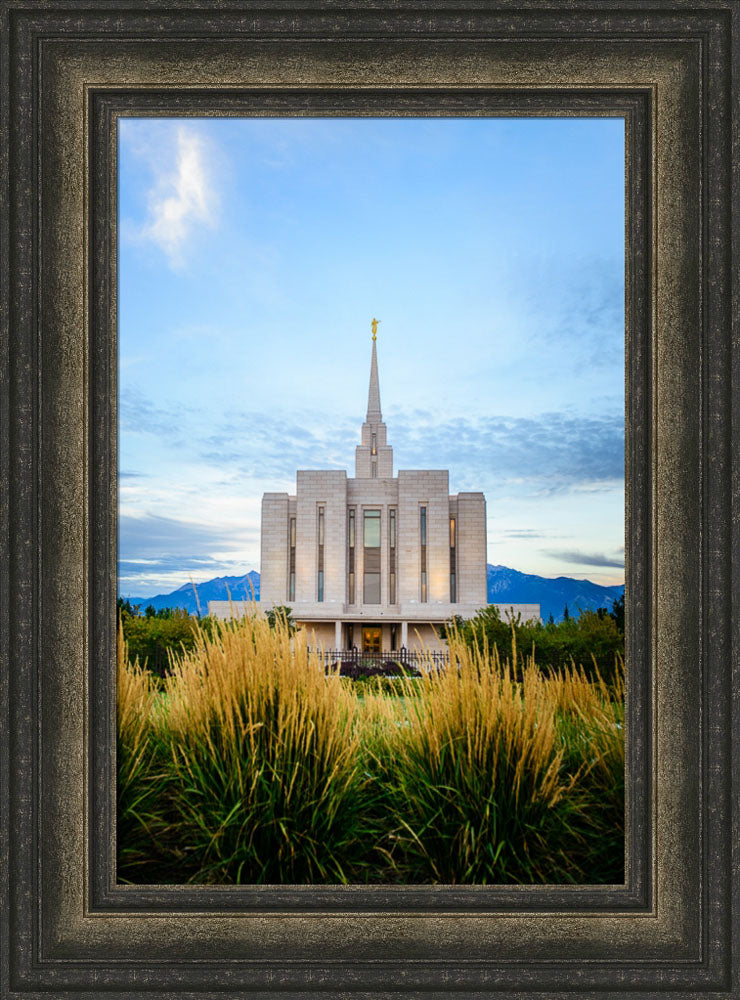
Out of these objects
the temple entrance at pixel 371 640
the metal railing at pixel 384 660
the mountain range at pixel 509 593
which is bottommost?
the metal railing at pixel 384 660

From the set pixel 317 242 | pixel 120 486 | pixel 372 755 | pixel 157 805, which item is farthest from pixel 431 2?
pixel 157 805

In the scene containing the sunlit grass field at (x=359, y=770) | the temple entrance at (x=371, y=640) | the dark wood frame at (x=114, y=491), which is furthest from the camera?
the temple entrance at (x=371, y=640)

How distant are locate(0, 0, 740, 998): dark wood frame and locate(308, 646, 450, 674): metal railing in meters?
0.62

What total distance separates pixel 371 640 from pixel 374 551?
0.35 meters

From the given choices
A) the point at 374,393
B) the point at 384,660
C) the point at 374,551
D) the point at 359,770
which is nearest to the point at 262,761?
the point at 359,770

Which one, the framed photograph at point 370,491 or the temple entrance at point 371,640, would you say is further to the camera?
the temple entrance at point 371,640

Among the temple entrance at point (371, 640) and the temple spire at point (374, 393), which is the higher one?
the temple spire at point (374, 393)

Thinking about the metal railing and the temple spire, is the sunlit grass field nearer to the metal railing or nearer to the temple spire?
the metal railing

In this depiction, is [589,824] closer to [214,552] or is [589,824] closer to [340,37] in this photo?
[214,552]

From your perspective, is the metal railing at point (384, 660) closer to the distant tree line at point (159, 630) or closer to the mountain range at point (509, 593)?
the distant tree line at point (159, 630)

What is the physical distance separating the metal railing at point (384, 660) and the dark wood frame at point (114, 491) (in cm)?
62

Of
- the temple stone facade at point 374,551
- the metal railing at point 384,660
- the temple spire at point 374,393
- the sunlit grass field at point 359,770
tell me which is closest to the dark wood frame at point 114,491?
the sunlit grass field at point 359,770

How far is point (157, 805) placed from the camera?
1925 mm

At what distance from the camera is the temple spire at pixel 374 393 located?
6.68 feet
